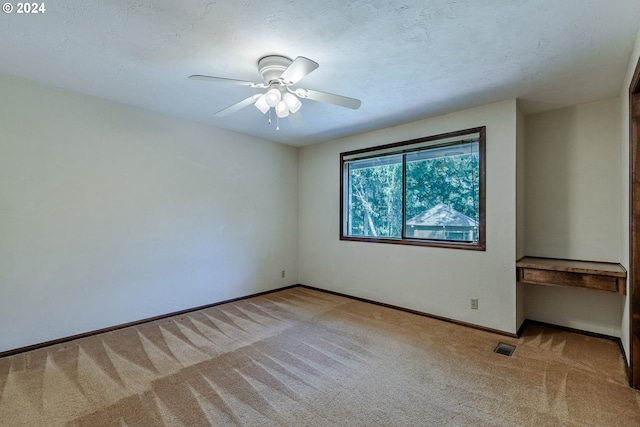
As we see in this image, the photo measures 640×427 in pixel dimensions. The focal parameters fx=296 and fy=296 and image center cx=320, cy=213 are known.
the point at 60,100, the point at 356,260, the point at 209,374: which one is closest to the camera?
the point at 209,374

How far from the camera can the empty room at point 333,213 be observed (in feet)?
6.31

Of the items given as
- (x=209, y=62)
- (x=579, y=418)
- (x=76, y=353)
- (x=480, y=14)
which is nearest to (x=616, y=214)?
(x=579, y=418)

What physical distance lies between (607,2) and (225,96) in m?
2.95

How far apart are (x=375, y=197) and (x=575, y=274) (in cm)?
242

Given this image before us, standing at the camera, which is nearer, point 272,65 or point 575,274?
point 272,65

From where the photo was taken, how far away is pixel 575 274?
2781 mm

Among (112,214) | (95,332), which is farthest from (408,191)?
(95,332)

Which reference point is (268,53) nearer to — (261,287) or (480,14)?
(480,14)

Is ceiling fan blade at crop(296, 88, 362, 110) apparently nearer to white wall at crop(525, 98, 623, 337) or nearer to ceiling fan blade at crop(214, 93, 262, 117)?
ceiling fan blade at crop(214, 93, 262, 117)

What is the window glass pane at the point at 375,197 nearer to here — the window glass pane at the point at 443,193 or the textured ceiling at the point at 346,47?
the window glass pane at the point at 443,193

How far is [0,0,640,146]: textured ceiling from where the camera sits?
1778 millimetres

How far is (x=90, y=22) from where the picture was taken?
6.23 ft

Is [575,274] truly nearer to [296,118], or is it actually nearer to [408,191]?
[408,191]

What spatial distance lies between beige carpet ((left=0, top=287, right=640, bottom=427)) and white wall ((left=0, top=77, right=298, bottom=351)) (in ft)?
1.48
